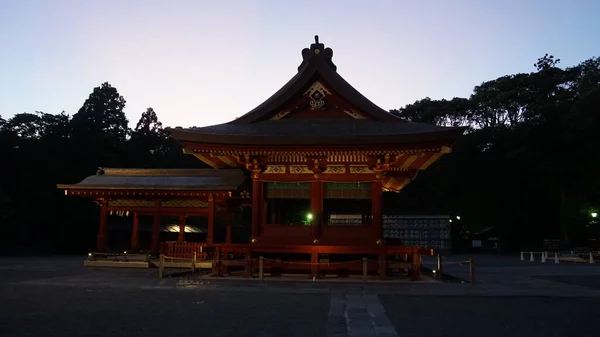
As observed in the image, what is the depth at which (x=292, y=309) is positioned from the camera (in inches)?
402

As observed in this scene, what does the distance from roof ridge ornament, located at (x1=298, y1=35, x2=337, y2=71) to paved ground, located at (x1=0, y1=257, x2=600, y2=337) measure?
8.84 m

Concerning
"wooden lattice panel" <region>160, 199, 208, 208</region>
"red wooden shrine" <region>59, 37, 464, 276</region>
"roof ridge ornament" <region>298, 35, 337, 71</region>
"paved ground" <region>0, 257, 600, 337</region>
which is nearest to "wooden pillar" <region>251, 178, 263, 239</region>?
"red wooden shrine" <region>59, 37, 464, 276</region>

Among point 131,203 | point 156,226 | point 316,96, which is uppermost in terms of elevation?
point 316,96

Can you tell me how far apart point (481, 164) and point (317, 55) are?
1534 inches

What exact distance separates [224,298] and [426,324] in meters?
5.25

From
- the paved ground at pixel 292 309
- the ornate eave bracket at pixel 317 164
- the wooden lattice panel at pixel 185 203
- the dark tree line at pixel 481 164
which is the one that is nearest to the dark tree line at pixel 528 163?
the dark tree line at pixel 481 164

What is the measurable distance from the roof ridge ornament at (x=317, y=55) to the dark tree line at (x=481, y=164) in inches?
890

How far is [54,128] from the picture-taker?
49.0m

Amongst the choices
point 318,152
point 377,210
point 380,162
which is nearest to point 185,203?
point 318,152

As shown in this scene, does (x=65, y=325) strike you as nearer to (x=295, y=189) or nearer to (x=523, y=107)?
(x=295, y=189)

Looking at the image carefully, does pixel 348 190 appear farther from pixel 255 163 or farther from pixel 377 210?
pixel 255 163

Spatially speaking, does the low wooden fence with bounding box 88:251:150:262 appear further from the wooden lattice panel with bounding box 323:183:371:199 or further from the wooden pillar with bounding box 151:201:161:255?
the wooden lattice panel with bounding box 323:183:371:199

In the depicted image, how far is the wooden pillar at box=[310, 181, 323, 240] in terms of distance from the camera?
18.2 m

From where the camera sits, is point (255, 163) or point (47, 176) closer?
point (255, 163)
